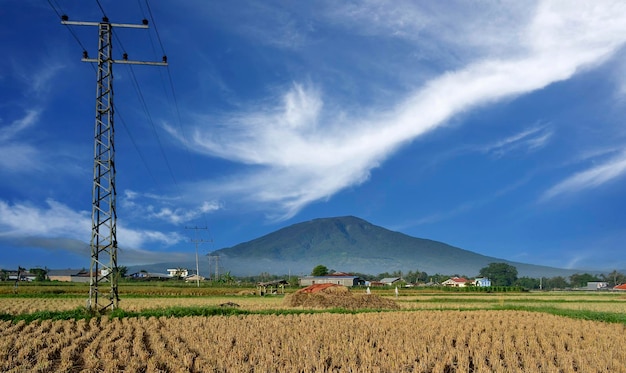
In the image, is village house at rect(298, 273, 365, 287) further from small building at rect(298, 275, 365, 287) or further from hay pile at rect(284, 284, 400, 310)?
hay pile at rect(284, 284, 400, 310)

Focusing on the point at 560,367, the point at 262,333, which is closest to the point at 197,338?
the point at 262,333

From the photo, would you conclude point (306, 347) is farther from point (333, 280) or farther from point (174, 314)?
point (333, 280)

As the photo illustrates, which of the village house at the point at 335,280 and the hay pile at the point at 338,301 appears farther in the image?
the village house at the point at 335,280

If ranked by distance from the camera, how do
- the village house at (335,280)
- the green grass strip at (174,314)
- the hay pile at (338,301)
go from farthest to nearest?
1. the village house at (335,280)
2. the hay pile at (338,301)
3. the green grass strip at (174,314)

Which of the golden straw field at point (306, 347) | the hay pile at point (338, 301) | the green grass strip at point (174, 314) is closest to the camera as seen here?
the golden straw field at point (306, 347)

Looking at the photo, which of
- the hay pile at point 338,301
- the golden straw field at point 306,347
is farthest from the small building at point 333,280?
the golden straw field at point 306,347

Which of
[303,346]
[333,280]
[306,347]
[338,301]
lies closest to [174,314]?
[303,346]

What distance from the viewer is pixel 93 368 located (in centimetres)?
1534

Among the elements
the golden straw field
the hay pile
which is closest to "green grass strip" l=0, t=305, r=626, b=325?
the golden straw field

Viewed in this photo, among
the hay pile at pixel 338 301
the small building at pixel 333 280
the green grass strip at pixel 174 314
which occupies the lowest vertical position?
the small building at pixel 333 280

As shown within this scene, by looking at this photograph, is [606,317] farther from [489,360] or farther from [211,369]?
[211,369]

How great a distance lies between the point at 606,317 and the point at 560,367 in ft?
65.7

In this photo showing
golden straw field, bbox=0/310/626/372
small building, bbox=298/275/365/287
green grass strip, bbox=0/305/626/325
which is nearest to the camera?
golden straw field, bbox=0/310/626/372

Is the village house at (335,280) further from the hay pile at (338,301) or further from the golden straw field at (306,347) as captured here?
the golden straw field at (306,347)
